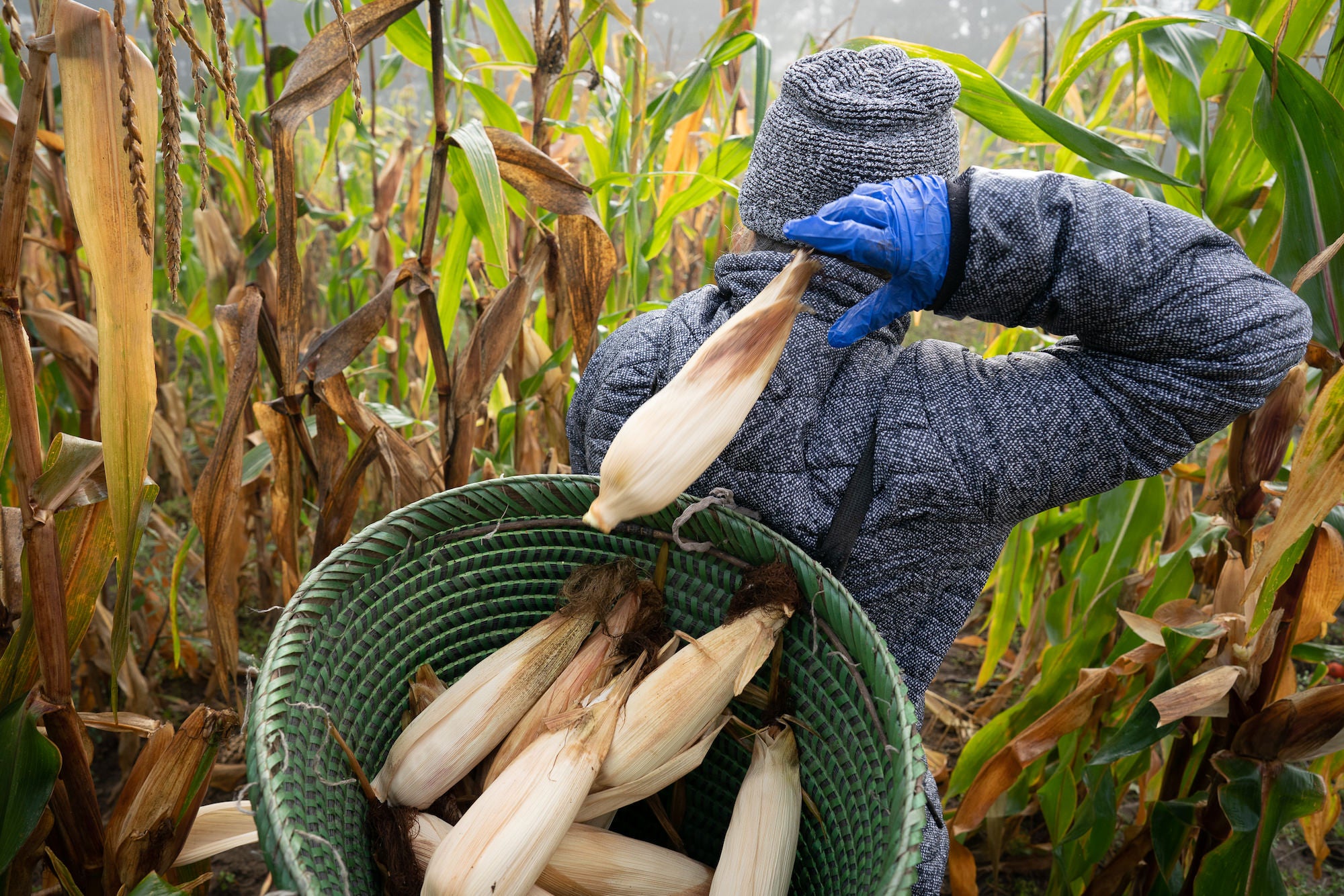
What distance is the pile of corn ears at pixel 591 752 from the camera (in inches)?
35.1

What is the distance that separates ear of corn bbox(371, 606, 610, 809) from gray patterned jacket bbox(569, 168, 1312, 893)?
220 millimetres

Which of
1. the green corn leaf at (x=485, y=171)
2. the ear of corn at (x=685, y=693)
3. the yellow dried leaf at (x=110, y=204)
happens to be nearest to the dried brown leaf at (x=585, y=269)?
the green corn leaf at (x=485, y=171)

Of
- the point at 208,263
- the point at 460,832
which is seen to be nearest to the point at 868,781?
the point at 460,832

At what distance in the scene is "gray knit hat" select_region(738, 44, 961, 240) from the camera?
2.79ft

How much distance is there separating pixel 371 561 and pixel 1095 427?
742 millimetres

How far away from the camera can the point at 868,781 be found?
0.82 metres

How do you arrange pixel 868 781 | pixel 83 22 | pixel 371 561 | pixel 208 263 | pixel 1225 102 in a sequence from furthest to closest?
pixel 208 263 → pixel 1225 102 → pixel 371 561 → pixel 868 781 → pixel 83 22

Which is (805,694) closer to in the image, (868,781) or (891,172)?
(868,781)

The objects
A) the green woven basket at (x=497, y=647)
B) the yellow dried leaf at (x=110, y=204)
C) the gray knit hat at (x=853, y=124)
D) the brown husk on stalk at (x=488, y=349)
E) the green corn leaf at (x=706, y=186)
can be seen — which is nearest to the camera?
the yellow dried leaf at (x=110, y=204)

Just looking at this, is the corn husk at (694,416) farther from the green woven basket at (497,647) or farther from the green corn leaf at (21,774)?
the green corn leaf at (21,774)

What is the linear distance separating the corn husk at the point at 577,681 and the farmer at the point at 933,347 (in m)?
0.19

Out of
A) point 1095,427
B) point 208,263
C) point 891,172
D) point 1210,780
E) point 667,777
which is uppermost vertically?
point 891,172

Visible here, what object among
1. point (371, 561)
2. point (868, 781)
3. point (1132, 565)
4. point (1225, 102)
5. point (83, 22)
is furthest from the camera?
point (1132, 565)

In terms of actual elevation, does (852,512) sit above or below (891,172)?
below
